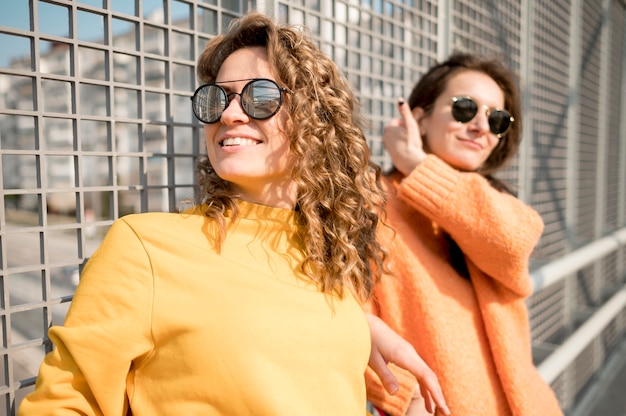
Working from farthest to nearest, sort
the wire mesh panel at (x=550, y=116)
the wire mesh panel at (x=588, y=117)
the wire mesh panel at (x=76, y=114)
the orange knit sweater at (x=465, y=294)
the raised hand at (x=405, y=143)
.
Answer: the wire mesh panel at (x=588, y=117) < the wire mesh panel at (x=550, y=116) < the raised hand at (x=405, y=143) < the orange knit sweater at (x=465, y=294) < the wire mesh panel at (x=76, y=114)

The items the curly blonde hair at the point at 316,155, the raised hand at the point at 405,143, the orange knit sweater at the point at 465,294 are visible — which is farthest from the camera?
the raised hand at the point at 405,143

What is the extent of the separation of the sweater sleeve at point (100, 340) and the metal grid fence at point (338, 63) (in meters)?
0.17

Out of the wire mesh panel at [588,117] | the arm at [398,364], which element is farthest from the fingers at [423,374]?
the wire mesh panel at [588,117]

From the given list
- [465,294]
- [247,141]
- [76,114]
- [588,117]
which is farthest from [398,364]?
[588,117]

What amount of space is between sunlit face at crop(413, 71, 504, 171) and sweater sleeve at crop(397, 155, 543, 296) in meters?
0.09

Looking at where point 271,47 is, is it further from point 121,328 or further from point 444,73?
point 444,73

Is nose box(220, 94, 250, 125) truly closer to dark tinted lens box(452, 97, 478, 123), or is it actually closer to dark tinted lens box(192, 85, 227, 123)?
dark tinted lens box(192, 85, 227, 123)

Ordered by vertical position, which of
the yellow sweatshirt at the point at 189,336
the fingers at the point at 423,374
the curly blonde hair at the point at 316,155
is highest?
the curly blonde hair at the point at 316,155

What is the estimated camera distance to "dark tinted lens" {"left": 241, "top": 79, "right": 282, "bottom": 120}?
984 mm

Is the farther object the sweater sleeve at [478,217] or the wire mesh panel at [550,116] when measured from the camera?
the wire mesh panel at [550,116]

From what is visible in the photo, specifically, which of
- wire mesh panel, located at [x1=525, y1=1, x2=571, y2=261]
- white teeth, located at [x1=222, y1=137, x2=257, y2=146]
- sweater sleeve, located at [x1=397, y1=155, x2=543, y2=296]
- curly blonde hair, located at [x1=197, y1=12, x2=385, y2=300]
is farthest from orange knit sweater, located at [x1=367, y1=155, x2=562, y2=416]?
wire mesh panel, located at [x1=525, y1=1, x2=571, y2=261]

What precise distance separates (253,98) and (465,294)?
83cm

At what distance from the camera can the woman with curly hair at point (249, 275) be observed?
32.5 inches

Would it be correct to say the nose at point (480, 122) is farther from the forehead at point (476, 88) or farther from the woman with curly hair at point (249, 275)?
the woman with curly hair at point (249, 275)
